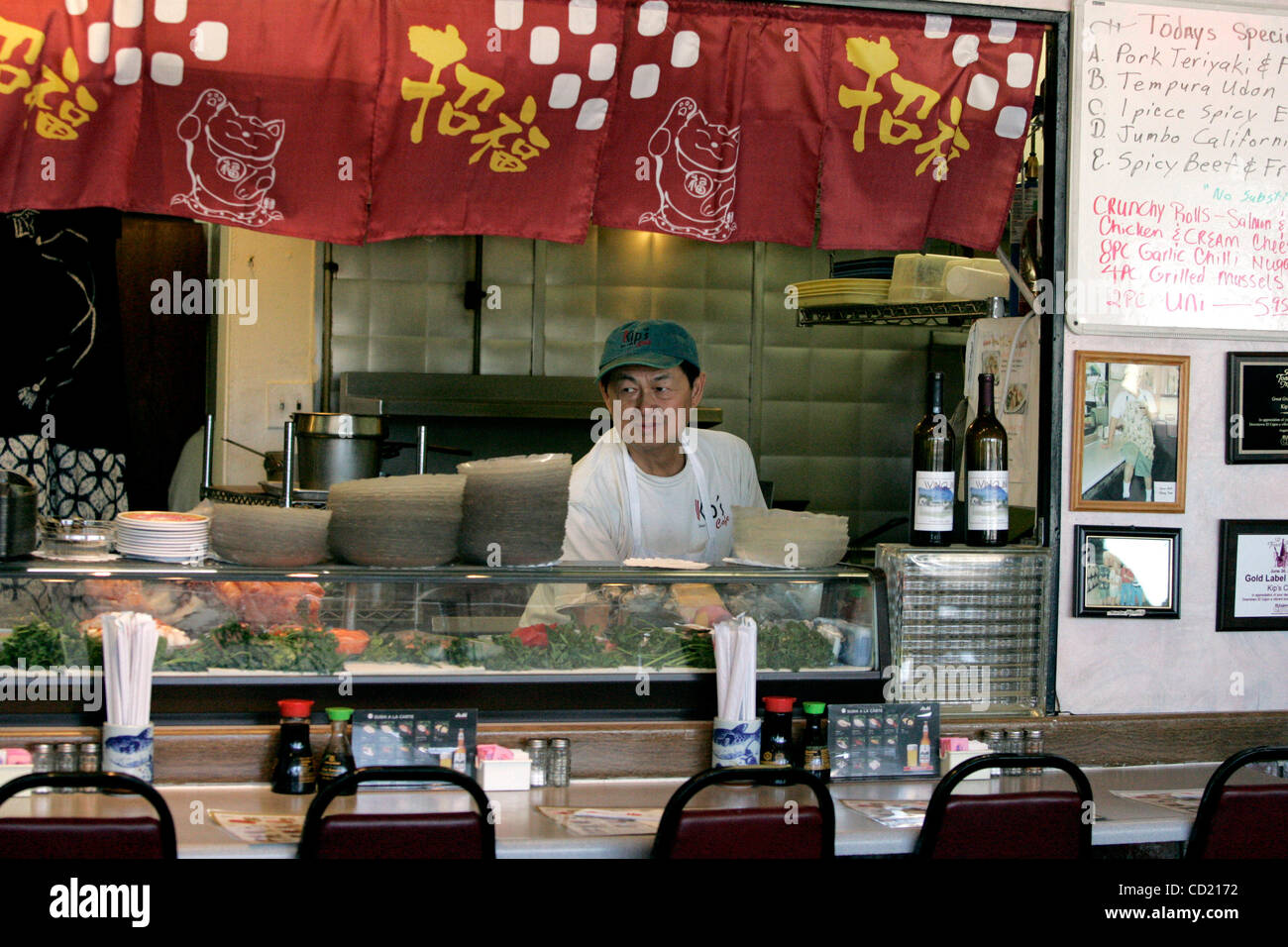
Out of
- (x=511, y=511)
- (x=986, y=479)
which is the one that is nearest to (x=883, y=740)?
(x=986, y=479)

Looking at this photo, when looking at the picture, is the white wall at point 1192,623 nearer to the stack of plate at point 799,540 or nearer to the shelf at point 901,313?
the stack of plate at point 799,540

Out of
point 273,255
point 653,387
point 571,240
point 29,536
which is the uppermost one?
point 273,255

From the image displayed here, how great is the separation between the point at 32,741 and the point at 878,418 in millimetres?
5669

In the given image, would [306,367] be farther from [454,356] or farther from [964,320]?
[964,320]

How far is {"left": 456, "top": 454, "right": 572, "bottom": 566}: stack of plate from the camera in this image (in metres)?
3.31

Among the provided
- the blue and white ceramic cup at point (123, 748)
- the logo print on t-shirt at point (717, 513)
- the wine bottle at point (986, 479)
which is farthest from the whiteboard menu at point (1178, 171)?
the blue and white ceramic cup at point (123, 748)

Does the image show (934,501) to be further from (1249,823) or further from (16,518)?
(16,518)

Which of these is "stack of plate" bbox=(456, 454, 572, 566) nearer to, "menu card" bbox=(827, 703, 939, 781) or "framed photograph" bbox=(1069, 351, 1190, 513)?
"menu card" bbox=(827, 703, 939, 781)

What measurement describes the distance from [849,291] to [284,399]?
320 centimetres

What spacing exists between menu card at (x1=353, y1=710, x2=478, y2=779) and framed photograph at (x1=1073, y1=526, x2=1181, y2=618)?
6.05 feet

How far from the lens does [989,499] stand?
366cm

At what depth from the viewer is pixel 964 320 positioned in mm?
5926

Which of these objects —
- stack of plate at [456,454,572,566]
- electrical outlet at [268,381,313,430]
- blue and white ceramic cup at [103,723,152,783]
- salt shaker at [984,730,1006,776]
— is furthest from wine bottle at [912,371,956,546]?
electrical outlet at [268,381,313,430]

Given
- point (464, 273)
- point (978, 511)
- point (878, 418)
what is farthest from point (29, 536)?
point (878, 418)
